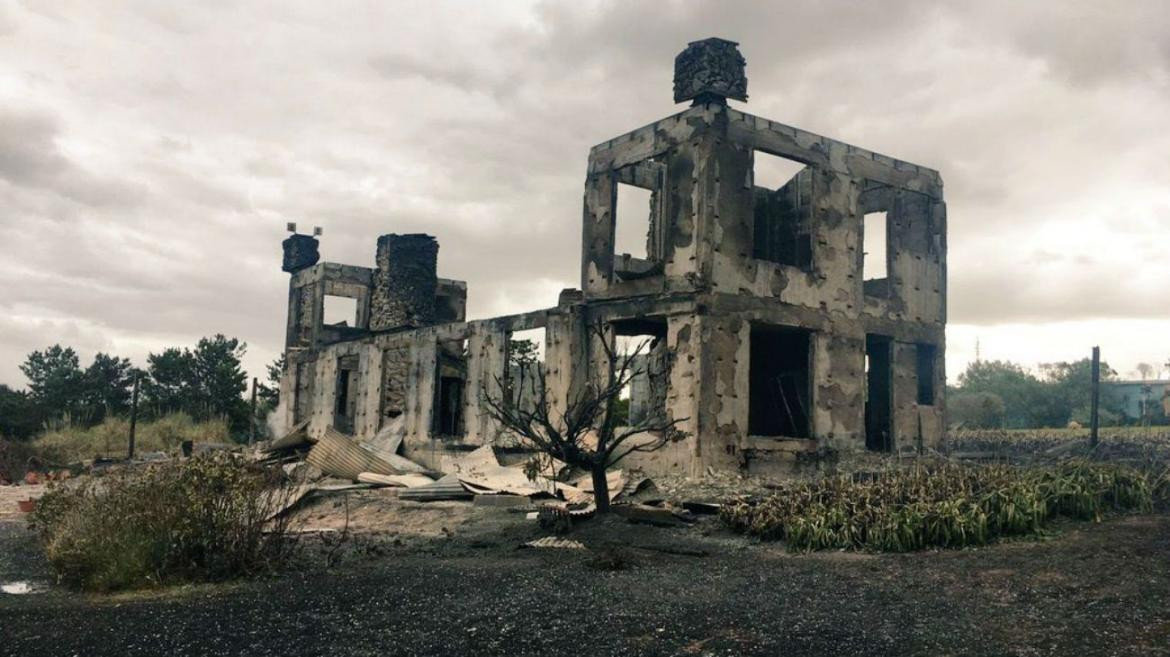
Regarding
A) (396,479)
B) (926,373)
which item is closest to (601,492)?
(396,479)

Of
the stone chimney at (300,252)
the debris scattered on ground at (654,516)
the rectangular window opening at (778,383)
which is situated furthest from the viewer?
the stone chimney at (300,252)

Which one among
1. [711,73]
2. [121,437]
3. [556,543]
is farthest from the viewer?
[121,437]

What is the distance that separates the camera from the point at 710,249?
1620 cm

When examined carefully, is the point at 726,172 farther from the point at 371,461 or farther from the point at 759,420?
the point at 371,461

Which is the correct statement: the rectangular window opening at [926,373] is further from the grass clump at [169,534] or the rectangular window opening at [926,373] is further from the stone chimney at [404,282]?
the stone chimney at [404,282]

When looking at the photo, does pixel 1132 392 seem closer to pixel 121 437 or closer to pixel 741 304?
pixel 741 304

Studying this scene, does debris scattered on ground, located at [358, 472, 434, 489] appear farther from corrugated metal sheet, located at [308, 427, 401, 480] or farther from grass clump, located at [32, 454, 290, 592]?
grass clump, located at [32, 454, 290, 592]

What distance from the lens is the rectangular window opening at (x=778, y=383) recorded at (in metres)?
19.4

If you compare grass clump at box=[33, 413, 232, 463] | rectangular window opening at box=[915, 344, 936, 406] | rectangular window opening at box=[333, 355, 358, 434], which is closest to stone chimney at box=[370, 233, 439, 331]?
rectangular window opening at box=[333, 355, 358, 434]

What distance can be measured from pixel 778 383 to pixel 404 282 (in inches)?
582

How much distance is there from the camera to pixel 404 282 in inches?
1191

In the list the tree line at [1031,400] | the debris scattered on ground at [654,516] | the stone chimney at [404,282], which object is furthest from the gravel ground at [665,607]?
the tree line at [1031,400]

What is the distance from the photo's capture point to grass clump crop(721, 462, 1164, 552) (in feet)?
31.4

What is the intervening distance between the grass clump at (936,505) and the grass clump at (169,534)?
17.9 feet
